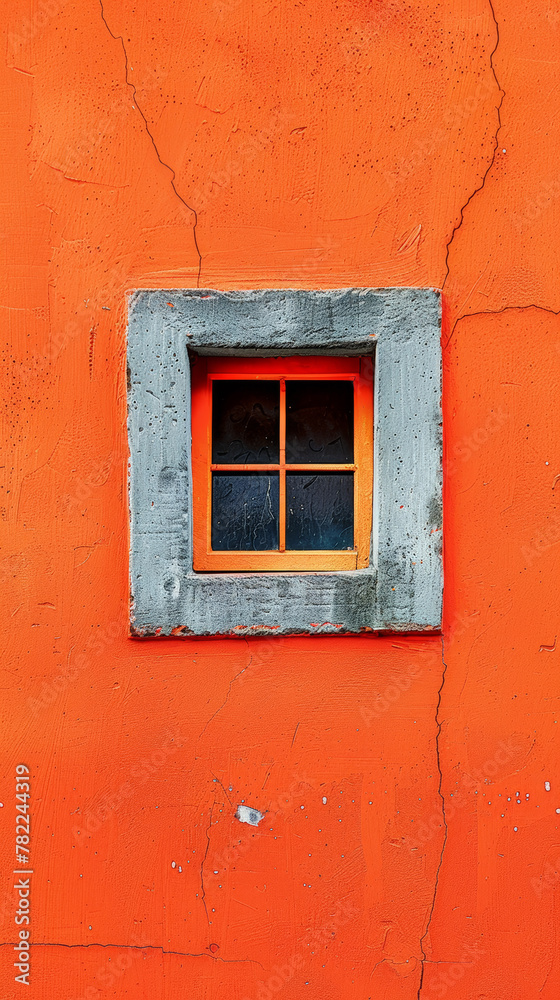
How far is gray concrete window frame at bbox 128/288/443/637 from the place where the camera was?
6.73 ft

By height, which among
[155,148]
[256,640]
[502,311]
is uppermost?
[155,148]

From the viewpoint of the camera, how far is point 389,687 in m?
2.10

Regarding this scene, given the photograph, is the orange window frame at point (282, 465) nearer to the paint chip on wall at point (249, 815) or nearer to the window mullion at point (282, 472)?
the window mullion at point (282, 472)

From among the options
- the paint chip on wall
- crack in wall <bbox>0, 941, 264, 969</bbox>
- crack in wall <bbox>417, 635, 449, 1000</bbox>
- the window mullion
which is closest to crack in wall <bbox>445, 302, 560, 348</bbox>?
the window mullion

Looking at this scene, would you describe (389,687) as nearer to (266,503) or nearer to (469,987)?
(266,503)

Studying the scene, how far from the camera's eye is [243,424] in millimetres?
2197

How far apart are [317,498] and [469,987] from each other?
1.62 metres

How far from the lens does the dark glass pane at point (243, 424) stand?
219cm

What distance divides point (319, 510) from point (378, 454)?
280mm

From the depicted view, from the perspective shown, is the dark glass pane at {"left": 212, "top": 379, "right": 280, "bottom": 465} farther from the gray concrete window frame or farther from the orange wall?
the orange wall

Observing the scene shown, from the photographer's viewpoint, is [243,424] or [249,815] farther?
[243,424]

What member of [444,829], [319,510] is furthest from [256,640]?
[444,829]

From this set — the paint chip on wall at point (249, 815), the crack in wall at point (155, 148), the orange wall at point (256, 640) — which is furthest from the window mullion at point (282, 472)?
the paint chip on wall at point (249, 815)

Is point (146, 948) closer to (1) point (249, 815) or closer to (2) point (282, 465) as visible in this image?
(1) point (249, 815)
